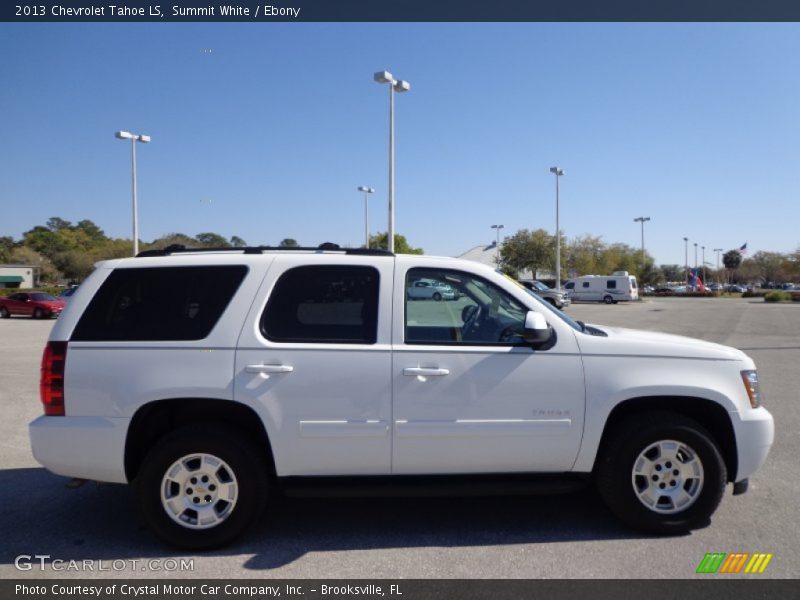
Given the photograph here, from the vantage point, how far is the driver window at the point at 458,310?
4.50m

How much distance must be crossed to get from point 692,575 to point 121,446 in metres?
3.60

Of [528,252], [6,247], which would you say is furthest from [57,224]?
[528,252]

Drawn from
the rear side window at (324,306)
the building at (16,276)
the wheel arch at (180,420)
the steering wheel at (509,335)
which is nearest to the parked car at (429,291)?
the rear side window at (324,306)

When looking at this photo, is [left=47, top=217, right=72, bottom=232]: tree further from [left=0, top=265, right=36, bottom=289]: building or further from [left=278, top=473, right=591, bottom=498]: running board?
[left=278, top=473, right=591, bottom=498]: running board

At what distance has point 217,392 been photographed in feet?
13.6

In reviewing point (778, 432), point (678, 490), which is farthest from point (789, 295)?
point (678, 490)

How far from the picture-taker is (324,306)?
175 inches

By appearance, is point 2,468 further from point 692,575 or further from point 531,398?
point 692,575

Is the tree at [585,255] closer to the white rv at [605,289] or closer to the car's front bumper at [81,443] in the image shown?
the white rv at [605,289]

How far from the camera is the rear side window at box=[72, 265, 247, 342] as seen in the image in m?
4.24

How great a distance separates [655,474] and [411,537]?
1.70 metres

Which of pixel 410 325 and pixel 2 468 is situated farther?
pixel 2 468

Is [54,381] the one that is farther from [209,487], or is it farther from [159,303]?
[209,487]

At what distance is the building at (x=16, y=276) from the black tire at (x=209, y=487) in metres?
89.4
